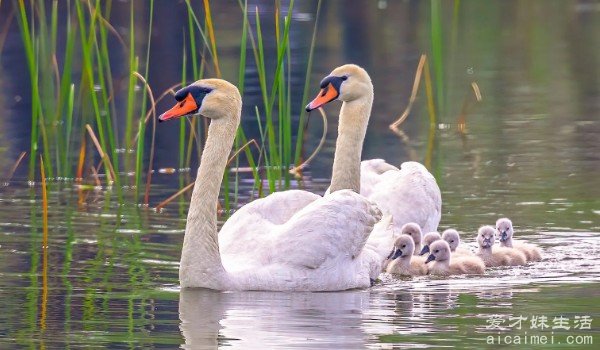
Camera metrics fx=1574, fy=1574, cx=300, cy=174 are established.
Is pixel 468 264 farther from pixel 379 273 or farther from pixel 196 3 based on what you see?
pixel 196 3

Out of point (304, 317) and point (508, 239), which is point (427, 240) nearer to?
point (508, 239)

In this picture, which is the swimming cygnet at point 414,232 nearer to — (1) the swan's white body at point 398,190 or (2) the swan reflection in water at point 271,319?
(1) the swan's white body at point 398,190

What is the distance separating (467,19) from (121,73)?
435 inches

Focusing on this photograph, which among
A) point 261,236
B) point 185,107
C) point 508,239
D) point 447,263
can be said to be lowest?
point 447,263

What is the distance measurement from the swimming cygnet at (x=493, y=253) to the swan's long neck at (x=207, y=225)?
7.69 ft

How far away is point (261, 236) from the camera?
1156 centimetres

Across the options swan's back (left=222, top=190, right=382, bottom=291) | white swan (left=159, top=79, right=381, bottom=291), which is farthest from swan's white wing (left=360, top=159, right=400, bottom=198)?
swan's back (left=222, top=190, right=382, bottom=291)

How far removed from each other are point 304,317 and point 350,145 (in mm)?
3184

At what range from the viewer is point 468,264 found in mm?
12219

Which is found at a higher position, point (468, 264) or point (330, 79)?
point (330, 79)

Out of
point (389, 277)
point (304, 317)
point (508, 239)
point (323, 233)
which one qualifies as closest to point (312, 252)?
point (323, 233)

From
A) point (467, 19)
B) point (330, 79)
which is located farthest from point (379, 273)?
point (467, 19)

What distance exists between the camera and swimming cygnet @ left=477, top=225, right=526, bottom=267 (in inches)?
493

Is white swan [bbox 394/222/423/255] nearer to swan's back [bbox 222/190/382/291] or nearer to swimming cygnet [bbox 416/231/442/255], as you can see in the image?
swimming cygnet [bbox 416/231/442/255]
